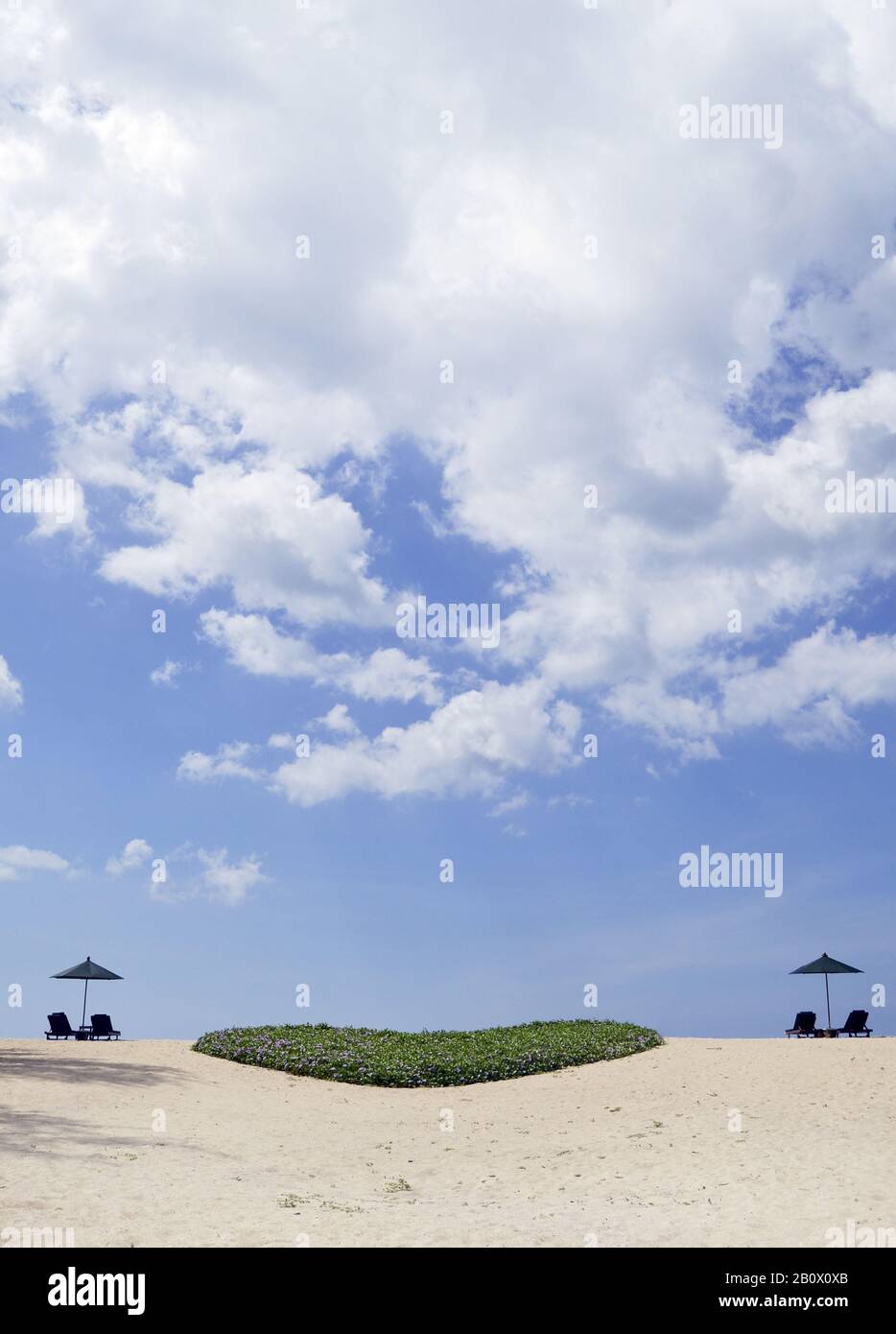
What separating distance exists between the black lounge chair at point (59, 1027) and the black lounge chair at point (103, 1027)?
557 millimetres

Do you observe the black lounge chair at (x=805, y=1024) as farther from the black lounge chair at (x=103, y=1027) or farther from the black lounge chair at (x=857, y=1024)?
the black lounge chair at (x=103, y=1027)

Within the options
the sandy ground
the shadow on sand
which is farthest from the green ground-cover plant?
the shadow on sand

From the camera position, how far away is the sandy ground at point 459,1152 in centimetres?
1145

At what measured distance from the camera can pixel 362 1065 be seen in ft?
79.8

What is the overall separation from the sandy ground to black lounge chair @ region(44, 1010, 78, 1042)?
20.2 ft

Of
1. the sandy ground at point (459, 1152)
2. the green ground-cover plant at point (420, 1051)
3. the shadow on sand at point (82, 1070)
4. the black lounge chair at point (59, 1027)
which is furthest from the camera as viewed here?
the black lounge chair at point (59, 1027)

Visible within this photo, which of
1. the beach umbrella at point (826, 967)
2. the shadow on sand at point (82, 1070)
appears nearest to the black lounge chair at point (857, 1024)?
the beach umbrella at point (826, 967)

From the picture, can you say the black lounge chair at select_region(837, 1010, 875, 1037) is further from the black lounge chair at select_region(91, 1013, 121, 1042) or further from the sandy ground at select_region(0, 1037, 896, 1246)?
the black lounge chair at select_region(91, 1013, 121, 1042)

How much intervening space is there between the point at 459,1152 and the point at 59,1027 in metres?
18.4
